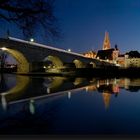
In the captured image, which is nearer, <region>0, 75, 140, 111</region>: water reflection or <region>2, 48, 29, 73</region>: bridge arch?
<region>0, 75, 140, 111</region>: water reflection

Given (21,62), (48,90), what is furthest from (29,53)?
(48,90)

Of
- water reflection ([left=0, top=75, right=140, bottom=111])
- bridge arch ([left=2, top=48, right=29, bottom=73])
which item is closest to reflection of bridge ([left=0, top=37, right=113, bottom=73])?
bridge arch ([left=2, top=48, right=29, bottom=73])

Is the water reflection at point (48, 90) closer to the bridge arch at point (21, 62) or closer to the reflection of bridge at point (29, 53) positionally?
the reflection of bridge at point (29, 53)

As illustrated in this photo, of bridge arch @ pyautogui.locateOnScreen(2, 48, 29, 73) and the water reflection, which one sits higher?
bridge arch @ pyautogui.locateOnScreen(2, 48, 29, 73)

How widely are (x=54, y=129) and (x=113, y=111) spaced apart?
2.88 meters

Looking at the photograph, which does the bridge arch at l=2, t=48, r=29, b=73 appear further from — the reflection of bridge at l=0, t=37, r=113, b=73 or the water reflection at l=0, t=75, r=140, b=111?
the water reflection at l=0, t=75, r=140, b=111

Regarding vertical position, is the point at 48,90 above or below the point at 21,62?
below

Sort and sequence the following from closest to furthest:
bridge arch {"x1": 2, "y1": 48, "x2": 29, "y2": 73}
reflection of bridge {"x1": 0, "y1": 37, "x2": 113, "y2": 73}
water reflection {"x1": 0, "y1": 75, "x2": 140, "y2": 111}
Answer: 1. water reflection {"x1": 0, "y1": 75, "x2": 140, "y2": 111}
2. reflection of bridge {"x1": 0, "y1": 37, "x2": 113, "y2": 73}
3. bridge arch {"x1": 2, "y1": 48, "x2": 29, "y2": 73}

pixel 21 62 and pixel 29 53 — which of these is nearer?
pixel 29 53

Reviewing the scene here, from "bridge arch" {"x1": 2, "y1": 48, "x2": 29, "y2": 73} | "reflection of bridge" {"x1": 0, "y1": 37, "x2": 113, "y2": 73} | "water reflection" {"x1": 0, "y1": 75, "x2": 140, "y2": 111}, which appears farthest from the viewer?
"bridge arch" {"x1": 2, "y1": 48, "x2": 29, "y2": 73}

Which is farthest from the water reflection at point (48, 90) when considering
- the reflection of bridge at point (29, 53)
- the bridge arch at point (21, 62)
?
the bridge arch at point (21, 62)

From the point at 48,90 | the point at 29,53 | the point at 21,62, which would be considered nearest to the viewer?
the point at 48,90

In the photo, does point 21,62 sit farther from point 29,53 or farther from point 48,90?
point 48,90

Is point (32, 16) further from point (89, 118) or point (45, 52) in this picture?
point (45, 52)
